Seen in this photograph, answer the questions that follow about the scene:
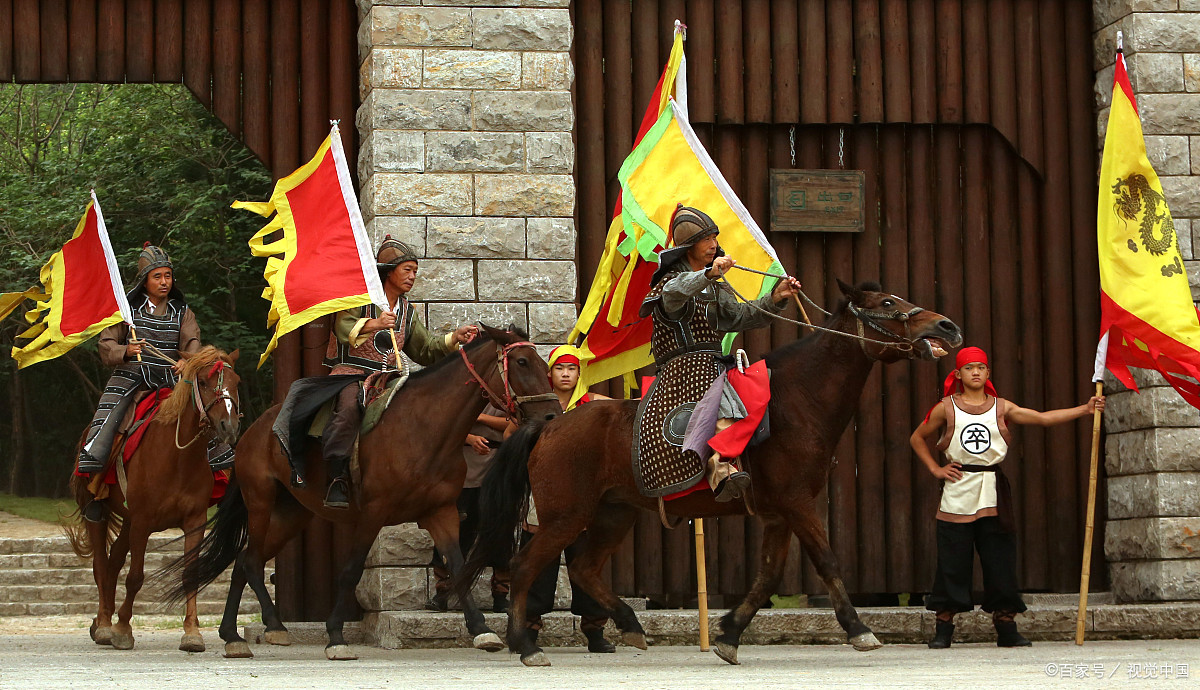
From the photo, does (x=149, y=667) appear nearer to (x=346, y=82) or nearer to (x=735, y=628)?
(x=735, y=628)

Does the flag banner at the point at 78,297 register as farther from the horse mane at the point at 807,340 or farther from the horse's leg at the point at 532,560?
the horse mane at the point at 807,340

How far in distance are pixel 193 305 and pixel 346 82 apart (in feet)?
39.9

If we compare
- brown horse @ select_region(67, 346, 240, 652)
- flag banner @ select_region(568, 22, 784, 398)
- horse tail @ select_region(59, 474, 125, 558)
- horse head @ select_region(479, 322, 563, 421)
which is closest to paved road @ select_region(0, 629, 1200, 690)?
brown horse @ select_region(67, 346, 240, 652)

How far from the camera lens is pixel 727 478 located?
693 cm

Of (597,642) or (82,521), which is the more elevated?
(82,521)

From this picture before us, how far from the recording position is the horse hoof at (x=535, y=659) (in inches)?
282

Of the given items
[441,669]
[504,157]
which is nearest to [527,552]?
[441,669]

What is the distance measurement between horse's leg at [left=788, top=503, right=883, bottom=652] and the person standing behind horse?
3.96 m

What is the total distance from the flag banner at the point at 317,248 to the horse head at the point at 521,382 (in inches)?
32.1

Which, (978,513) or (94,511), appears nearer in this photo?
(978,513)

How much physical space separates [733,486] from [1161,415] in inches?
161

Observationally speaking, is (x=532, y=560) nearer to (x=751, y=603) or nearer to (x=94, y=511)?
(x=751, y=603)

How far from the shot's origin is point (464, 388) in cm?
793

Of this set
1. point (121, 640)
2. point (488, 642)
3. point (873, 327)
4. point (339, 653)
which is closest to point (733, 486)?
point (873, 327)
